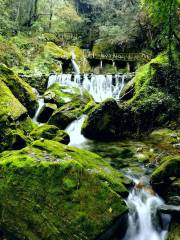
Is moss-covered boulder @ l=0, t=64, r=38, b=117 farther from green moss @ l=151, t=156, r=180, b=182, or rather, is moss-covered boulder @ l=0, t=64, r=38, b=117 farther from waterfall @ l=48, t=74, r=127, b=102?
green moss @ l=151, t=156, r=180, b=182

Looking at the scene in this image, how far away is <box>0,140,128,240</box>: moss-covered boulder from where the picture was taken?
525cm

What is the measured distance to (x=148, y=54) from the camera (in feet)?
96.3

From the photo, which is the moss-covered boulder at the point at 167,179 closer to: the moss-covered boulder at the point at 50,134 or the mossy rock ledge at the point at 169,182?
the mossy rock ledge at the point at 169,182

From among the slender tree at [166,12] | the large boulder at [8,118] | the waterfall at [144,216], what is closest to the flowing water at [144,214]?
the waterfall at [144,216]

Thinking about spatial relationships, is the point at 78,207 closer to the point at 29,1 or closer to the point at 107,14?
the point at 107,14

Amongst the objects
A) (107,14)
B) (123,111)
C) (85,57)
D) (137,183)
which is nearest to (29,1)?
(107,14)

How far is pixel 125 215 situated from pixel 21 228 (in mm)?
1970

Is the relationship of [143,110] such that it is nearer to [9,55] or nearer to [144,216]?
[144,216]

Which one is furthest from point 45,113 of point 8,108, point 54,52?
point 54,52

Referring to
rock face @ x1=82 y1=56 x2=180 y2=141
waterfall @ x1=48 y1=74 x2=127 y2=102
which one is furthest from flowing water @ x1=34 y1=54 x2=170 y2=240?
waterfall @ x1=48 y1=74 x2=127 y2=102

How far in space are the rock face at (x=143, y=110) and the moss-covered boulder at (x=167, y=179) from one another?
6.12 metres

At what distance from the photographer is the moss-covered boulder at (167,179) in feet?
22.4

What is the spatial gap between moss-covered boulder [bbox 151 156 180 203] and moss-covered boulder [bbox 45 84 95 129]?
24.2 feet

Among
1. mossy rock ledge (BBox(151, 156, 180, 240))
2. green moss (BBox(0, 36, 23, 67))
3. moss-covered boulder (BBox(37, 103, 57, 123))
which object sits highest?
green moss (BBox(0, 36, 23, 67))
